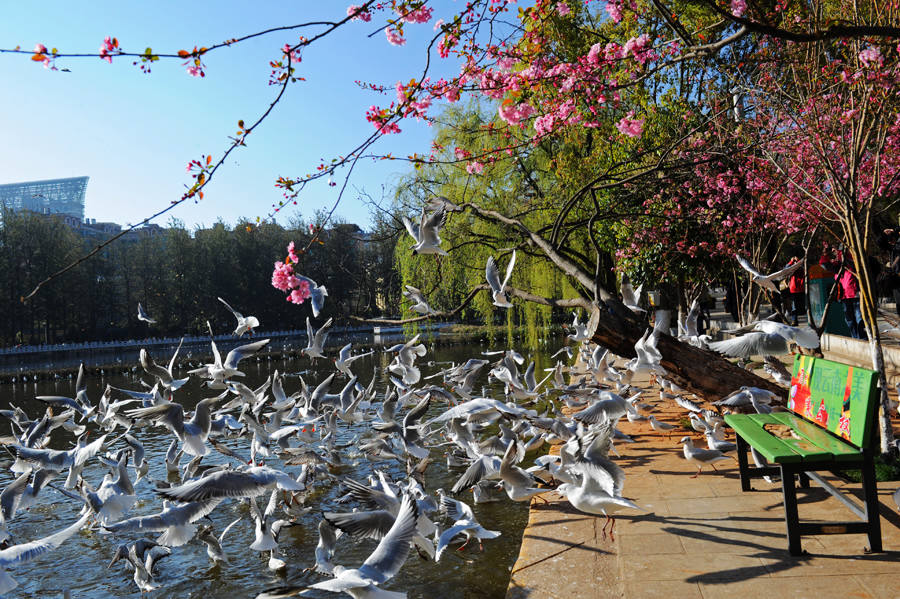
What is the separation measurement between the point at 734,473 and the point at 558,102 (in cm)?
380

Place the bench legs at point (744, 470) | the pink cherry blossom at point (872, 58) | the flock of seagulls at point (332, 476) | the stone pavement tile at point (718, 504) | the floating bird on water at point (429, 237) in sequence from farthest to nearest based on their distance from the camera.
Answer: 1. the floating bird on water at point (429, 237)
2. the pink cherry blossom at point (872, 58)
3. the bench legs at point (744, 470)
4. the stone pavement tile at point (718, 504)
5. the flock of seagulls at point (332, 476)

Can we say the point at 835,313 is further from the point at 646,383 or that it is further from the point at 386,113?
the point at 386,113

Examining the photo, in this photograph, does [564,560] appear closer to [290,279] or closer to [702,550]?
[702,550]

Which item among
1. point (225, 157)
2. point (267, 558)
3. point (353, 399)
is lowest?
point (267, 558)

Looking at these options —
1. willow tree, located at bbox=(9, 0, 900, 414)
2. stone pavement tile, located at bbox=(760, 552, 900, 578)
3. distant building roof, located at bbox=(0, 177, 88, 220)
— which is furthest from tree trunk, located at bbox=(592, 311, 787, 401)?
distant building roof, located at bbox=(0, 177, 88, 220)

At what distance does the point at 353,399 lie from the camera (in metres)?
7.04

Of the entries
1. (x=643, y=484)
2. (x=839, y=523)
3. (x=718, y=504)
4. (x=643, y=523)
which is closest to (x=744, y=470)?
(x=718, y=504)

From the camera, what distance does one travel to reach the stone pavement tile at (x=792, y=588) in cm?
279

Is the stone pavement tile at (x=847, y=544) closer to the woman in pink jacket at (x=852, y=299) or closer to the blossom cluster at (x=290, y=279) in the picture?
the blossom cluster at (x=290, y=279)

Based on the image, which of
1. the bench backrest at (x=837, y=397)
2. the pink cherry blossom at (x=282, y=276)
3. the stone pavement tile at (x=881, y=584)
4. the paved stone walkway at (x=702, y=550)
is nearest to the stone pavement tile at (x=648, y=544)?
the paved stone walkway at (x=702, y=550)

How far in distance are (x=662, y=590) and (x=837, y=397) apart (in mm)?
1579

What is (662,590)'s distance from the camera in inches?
117

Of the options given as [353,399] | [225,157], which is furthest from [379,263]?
[225,157]

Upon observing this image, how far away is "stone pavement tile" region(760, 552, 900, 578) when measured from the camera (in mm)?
3020
